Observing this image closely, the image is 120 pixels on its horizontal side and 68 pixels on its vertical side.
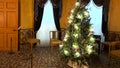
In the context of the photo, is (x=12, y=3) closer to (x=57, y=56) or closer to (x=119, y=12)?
(x=57, y=56)

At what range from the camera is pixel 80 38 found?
7.43 meters

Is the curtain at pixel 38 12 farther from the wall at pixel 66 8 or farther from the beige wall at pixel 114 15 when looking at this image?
the beige wall at pixel 114 15

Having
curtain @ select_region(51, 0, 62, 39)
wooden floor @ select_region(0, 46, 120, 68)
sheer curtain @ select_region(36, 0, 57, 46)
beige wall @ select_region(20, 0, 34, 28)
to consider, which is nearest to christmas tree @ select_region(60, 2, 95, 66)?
wooden floor @ select_region(0, 46, 120, 68)

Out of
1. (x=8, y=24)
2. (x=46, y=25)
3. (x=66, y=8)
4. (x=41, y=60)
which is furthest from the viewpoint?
(x=66, y=8)

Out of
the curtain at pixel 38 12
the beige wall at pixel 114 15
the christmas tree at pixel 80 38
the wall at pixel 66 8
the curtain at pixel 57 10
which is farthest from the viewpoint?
the wall at pixel 66 8

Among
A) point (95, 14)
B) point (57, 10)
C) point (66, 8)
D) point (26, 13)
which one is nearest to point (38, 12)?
point (26, 13)

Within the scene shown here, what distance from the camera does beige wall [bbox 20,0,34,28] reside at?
1046 centimetres

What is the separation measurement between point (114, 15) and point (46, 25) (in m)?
3.33

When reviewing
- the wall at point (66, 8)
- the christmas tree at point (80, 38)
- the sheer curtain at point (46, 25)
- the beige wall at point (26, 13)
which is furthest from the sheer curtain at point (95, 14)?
the christmas tree at point (80, 38)

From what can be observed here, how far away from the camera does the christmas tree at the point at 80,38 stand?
738cm

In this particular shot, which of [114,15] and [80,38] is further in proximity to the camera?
[114,15]

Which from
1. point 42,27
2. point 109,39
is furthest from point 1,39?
point 109,39

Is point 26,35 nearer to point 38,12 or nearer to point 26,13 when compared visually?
point 26,13

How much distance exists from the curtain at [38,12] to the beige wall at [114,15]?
3254 millimetres
